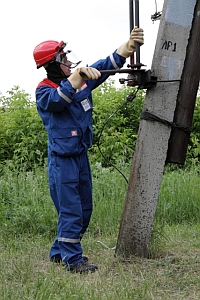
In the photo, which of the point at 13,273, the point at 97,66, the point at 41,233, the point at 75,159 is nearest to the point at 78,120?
the point at 75,159

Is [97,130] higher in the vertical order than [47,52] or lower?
lower

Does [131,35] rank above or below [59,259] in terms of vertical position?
above

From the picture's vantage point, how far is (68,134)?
15.4 feet

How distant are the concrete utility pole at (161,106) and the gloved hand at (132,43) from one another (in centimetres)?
16

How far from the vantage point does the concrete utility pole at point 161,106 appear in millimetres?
4703

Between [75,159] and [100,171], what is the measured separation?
3.36 m

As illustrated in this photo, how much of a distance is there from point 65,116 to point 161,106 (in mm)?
767

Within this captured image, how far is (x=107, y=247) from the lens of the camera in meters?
5.27

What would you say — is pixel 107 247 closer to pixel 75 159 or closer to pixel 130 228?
pixel 130 228

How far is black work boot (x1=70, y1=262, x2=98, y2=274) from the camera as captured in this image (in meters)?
4.57

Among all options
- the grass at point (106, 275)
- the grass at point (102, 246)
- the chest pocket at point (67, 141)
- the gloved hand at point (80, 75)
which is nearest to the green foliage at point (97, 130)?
the grass at point (102, 246)

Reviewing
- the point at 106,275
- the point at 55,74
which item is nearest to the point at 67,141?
the point at 55,74

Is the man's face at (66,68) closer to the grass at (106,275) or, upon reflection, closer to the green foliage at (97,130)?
the grass at (106,275)

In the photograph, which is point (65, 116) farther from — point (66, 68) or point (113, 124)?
point (113, 124)
